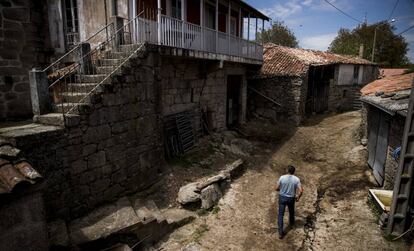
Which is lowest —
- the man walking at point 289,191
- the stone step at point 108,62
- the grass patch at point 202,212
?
the grass patch at point 202,212

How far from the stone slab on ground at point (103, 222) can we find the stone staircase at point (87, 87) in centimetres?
198

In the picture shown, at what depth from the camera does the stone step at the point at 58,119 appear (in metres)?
4.97

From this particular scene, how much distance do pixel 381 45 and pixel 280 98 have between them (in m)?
27.7

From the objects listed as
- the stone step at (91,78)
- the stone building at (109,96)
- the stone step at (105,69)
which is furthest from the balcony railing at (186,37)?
the stone step at (91,78)

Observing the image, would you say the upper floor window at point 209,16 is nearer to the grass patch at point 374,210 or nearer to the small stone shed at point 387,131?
the small stone shed at point 387,131

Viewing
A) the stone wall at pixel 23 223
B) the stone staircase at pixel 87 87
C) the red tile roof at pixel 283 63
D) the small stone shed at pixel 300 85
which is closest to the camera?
the stone wall at pixel 23 223

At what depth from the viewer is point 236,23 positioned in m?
14.1

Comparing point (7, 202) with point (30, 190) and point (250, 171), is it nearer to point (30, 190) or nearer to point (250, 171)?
point (30, 190)

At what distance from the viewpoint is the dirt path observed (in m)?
5.61

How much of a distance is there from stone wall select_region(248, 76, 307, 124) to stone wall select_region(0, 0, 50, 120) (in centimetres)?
1156

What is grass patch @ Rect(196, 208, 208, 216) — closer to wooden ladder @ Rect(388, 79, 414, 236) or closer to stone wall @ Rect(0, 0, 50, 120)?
wooden ladder @ Rect(388, 79, 414, 236)

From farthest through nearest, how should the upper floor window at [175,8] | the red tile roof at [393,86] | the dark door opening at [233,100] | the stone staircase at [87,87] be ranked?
the dark door opening at [233,100] → the upper floor window at [175,8] → the red tile roof at [393,86] → the stone staircase at [87,87]

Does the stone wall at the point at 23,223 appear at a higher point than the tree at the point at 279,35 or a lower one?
lower

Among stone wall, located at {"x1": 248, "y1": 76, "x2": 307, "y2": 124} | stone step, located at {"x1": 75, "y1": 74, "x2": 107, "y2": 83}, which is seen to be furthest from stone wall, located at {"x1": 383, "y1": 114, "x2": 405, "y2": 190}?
stone wall, located at {"x1": 248, "y1": 76, "x2": 307, "y2": 124}
